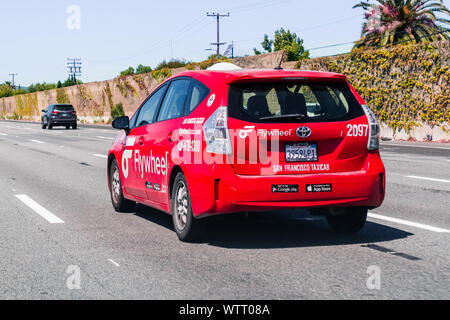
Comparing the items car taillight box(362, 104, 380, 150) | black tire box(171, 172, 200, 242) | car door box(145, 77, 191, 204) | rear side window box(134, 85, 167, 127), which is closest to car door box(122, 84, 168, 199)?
rear side window box(134, 85, 167, 127)

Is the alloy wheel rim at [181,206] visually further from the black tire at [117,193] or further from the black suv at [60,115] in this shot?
the black suv at [60,115]

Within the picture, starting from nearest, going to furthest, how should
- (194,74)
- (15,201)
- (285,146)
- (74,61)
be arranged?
(285,146), (194,74), (15,201), (74,61)

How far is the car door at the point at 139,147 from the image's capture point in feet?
24.8

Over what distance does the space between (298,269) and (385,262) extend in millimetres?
790

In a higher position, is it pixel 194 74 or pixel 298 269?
pixel 194 74

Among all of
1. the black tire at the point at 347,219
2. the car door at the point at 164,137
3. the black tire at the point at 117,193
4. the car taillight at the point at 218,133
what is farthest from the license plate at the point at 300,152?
the black tire at the point at 117,193

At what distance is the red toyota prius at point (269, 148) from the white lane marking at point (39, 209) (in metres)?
1.98

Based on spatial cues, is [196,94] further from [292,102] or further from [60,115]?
[60,115]

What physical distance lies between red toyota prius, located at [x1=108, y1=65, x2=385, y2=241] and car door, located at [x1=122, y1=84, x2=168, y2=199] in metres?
0.74

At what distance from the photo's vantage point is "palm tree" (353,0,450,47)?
40625mm

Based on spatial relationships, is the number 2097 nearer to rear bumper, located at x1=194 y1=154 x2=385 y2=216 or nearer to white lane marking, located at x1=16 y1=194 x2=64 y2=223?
rear bumper, located at x1=194 y1=154 x2=385 y2=216
